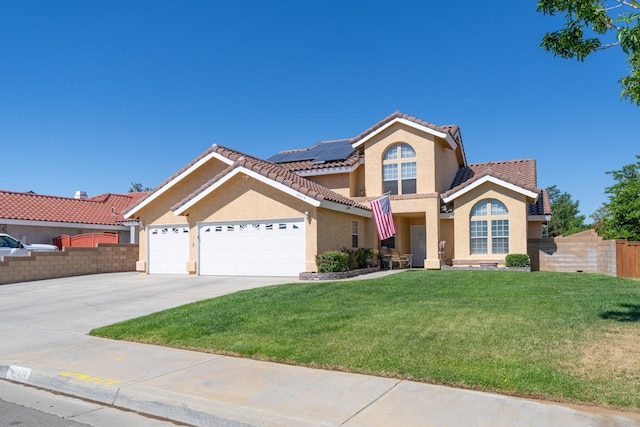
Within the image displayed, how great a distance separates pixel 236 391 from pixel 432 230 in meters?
17.1

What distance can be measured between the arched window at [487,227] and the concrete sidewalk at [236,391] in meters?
16.3

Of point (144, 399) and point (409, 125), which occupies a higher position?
point (409, 125)

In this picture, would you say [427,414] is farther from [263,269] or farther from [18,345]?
[263,269]

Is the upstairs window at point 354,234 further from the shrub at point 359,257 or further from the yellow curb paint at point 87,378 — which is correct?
the yellow curb paint at point 87,378

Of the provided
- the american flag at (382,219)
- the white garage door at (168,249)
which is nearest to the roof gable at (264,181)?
the american flag at (382,219)

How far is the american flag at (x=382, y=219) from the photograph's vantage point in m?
20.9

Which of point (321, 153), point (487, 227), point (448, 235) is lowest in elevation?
point (448, 235)

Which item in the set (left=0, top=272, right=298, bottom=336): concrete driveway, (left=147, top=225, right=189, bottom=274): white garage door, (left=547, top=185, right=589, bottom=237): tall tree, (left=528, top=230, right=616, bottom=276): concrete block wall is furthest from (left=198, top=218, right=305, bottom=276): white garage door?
(left=547, top=185, right=589, bottom=237): tall tree

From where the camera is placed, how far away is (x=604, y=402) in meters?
5.54

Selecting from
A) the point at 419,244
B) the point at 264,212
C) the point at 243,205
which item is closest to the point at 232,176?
the point at 243,205

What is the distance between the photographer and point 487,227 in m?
21.9

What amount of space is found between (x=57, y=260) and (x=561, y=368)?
20389mm

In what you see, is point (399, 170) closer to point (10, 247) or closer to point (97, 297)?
point (97, 297)

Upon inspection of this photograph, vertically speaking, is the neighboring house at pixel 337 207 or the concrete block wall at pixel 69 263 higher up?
the neighboring house at pixel 337 207
